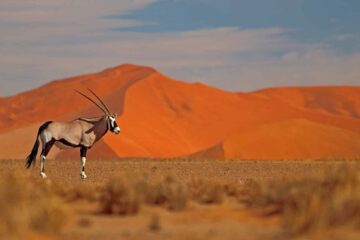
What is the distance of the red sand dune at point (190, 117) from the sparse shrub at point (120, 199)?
57524 millimetres

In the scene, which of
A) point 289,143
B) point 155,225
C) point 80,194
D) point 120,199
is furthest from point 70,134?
point 289,143

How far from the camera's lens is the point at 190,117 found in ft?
318

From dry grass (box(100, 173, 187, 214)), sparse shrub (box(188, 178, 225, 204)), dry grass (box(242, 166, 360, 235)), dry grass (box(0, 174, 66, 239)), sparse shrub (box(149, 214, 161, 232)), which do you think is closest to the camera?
dry grass (box(0, 174, 66, 239))

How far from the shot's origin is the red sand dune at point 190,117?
76938mm

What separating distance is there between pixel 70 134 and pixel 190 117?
73.6 meters

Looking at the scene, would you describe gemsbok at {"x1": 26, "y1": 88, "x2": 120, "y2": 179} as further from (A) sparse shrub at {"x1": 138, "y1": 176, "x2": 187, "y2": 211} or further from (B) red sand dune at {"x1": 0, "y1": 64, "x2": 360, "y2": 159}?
(B) red sand dune at {"x1": 0, "y1": 64, "x2": 360, "y2": 159}

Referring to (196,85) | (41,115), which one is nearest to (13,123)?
(41,115)

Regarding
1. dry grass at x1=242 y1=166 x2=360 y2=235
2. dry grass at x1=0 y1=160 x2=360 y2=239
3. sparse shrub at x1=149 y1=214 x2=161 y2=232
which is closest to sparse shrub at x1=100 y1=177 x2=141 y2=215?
dry grass at x1=0 y1=160 x2=360 y2=239

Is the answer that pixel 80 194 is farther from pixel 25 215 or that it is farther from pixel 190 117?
pixel 190 117

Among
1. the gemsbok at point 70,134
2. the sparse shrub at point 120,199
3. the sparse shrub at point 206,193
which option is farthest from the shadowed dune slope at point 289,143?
the sparse shrub at point 120,199

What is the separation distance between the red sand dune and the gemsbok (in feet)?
153

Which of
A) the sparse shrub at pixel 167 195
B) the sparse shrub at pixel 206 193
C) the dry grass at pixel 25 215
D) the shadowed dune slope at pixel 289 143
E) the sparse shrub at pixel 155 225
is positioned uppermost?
the dry grass at pixel 25 215

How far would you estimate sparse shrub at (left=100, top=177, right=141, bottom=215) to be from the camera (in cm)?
1235

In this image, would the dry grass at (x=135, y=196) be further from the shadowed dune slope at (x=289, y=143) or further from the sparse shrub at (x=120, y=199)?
the shadowed dune slope at (x=289, y=143)
